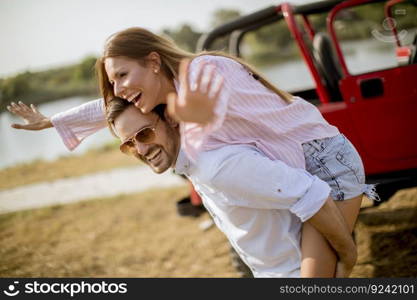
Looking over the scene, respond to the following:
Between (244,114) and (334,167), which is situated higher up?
(244,114)

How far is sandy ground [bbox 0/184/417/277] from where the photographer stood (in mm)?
3018

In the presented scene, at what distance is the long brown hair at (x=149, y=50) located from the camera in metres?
1.44

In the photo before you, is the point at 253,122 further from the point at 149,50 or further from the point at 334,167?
the point at 149,50

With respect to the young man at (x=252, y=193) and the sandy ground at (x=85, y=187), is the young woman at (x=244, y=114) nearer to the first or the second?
the young man at (x=252, y=193)

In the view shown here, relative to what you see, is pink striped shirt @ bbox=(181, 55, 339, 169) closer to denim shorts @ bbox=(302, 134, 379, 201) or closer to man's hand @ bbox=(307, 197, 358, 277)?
denim shorts @ bbox=(302, 134, 379, 201)

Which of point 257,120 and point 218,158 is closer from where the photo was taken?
point 218,158

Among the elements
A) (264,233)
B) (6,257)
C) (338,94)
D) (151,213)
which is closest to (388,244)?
(338,94)

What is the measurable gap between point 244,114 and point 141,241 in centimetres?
315

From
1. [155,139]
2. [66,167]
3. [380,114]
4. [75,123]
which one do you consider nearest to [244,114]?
[155,139]

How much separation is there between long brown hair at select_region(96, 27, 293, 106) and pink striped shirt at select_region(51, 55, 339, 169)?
0.18ft

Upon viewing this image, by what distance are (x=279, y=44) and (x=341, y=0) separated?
1.18 meters

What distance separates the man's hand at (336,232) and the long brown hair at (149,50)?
0.43m

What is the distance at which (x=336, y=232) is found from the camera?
1.27 meters

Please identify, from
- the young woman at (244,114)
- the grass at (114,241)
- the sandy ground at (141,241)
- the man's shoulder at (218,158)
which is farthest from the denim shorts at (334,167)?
the grass at (114,241)
